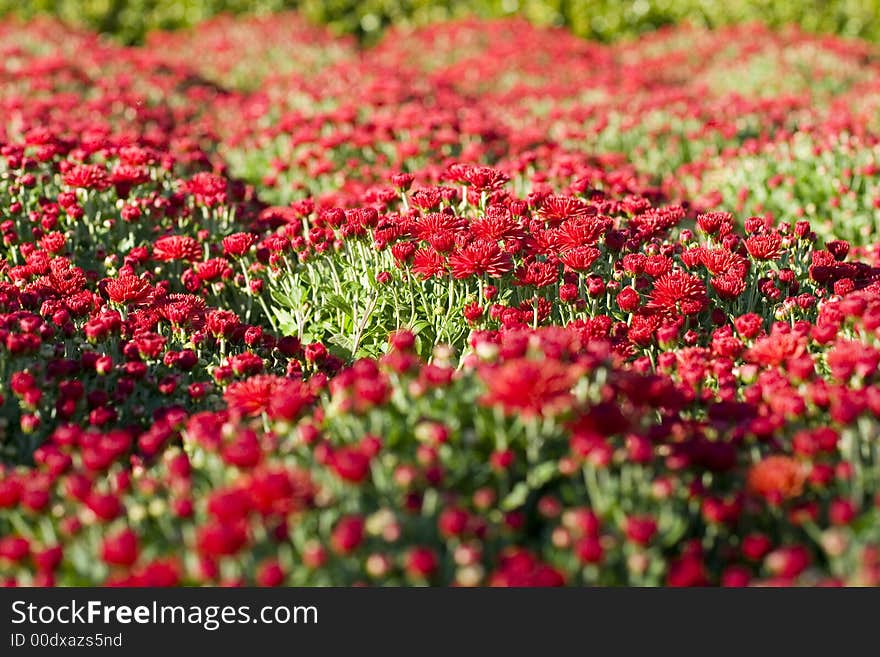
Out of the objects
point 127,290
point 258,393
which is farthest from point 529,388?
point 127,290

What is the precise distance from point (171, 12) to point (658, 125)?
9276 mm

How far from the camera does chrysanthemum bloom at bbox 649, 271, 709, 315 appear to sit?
11.3 feet

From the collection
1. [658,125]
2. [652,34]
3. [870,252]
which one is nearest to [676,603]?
[870,252]

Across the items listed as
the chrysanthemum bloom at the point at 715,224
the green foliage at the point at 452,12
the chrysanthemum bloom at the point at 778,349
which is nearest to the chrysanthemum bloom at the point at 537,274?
the chrysanthemum bloom at the point at 715,224

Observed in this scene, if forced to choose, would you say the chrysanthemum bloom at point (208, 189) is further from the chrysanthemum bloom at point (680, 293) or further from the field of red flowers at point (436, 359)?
the chrysanthemum bloom at point (680, 293)

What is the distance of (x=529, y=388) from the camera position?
2.30 meters

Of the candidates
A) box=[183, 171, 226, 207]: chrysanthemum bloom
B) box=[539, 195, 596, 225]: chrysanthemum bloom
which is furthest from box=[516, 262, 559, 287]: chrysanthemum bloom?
box=[183, 171, 226, 207]: chrysanthemum bloom

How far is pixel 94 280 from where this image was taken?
411cm

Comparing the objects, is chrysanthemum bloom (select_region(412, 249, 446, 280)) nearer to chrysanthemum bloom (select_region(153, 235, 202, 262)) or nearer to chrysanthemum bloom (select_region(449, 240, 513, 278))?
chrysanthemum bloom (select_region(449, 240, 513, 278))

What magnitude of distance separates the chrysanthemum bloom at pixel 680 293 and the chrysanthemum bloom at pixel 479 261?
60 centimetres

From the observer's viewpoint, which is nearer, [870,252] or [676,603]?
[676,603]

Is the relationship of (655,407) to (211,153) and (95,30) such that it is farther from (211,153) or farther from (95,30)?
(95,30)

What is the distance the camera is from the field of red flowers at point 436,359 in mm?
2180

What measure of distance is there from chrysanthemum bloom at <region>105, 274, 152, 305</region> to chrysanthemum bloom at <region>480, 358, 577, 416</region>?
1.83m
